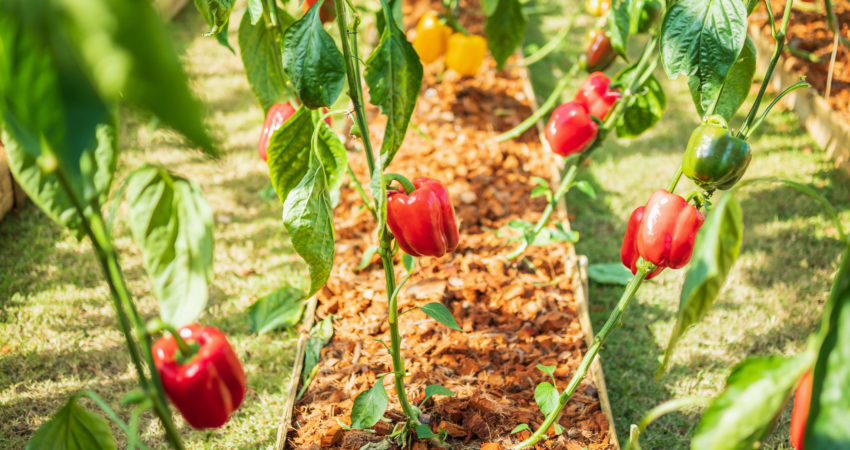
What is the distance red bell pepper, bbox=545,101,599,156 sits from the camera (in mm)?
2184

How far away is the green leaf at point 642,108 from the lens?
2.02 m

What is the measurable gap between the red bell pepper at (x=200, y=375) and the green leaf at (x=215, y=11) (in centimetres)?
72

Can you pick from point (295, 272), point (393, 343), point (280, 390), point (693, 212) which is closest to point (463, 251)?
point (295, 272)

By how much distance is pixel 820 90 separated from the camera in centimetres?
347

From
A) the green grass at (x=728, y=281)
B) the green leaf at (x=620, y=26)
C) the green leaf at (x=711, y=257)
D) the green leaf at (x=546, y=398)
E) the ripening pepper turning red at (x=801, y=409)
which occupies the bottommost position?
the green grass at (x=728, y=281)

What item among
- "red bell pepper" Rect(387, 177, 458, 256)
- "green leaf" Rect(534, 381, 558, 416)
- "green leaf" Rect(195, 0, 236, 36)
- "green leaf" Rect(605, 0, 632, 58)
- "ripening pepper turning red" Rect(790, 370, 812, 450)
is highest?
"green leaf" Rect(195, 0, 236, 36)

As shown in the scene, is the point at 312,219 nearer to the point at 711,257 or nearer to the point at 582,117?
the point at 711,257

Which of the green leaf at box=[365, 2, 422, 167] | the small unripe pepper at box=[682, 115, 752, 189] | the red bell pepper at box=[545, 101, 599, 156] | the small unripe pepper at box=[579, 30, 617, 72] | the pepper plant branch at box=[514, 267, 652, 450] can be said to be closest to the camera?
the green leaf at box=[365, 2, 422, 167]

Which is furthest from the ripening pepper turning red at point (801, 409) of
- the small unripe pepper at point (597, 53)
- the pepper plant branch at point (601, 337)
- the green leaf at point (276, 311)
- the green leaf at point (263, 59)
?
the small unripe pepper at point (597, 53)

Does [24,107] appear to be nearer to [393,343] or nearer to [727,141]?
[393,343]

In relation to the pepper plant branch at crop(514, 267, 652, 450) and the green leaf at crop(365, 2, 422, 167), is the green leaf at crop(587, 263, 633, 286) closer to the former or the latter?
the pepper plant branch at crop(514, 267, 652, 450)

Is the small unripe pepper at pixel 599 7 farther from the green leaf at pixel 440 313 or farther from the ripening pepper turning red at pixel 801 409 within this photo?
the ripening pepper turning red at pixel 801 409

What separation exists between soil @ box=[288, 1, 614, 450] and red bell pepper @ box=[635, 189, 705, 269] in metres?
0.61

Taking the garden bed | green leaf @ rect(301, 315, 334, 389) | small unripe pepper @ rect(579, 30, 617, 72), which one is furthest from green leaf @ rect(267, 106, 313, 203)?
the garden bed
